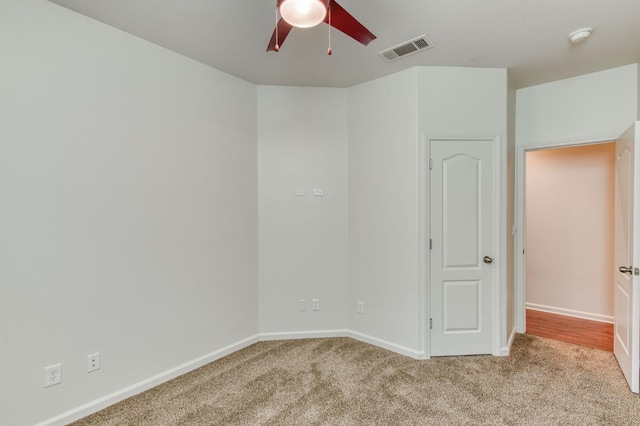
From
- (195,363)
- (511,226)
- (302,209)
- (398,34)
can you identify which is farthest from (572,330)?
(195,363)

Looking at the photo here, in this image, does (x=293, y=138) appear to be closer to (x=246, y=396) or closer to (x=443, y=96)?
(x=443, y=96)

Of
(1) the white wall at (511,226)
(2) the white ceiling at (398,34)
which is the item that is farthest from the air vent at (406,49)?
(1) the white wall at (511,226)

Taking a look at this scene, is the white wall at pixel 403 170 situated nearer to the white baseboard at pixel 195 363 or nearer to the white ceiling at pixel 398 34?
the white baseboard at pixel 195 363

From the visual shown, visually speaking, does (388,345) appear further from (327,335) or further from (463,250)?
(463,250)

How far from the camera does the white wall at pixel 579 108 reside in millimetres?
2947

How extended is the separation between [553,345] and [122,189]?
425cm

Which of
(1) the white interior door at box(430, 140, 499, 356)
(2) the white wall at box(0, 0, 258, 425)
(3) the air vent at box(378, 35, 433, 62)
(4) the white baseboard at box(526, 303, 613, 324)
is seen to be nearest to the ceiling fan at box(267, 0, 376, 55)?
(3) the air vent at box(378, 35, 433, 62)

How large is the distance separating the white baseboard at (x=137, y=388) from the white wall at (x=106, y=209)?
0.16 feet

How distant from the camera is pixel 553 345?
320 cm

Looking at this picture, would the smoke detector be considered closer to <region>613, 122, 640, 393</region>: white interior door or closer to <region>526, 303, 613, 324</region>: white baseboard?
<region>613, 122, 640, 393</region>: white interior door

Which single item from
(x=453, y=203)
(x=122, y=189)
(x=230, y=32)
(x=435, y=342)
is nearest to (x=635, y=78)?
(x=453, y=203)

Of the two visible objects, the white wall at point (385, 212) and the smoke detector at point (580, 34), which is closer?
the smoke detector at point (580, 34)

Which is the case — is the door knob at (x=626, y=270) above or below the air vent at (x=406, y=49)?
below

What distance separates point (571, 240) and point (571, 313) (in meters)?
0.95
